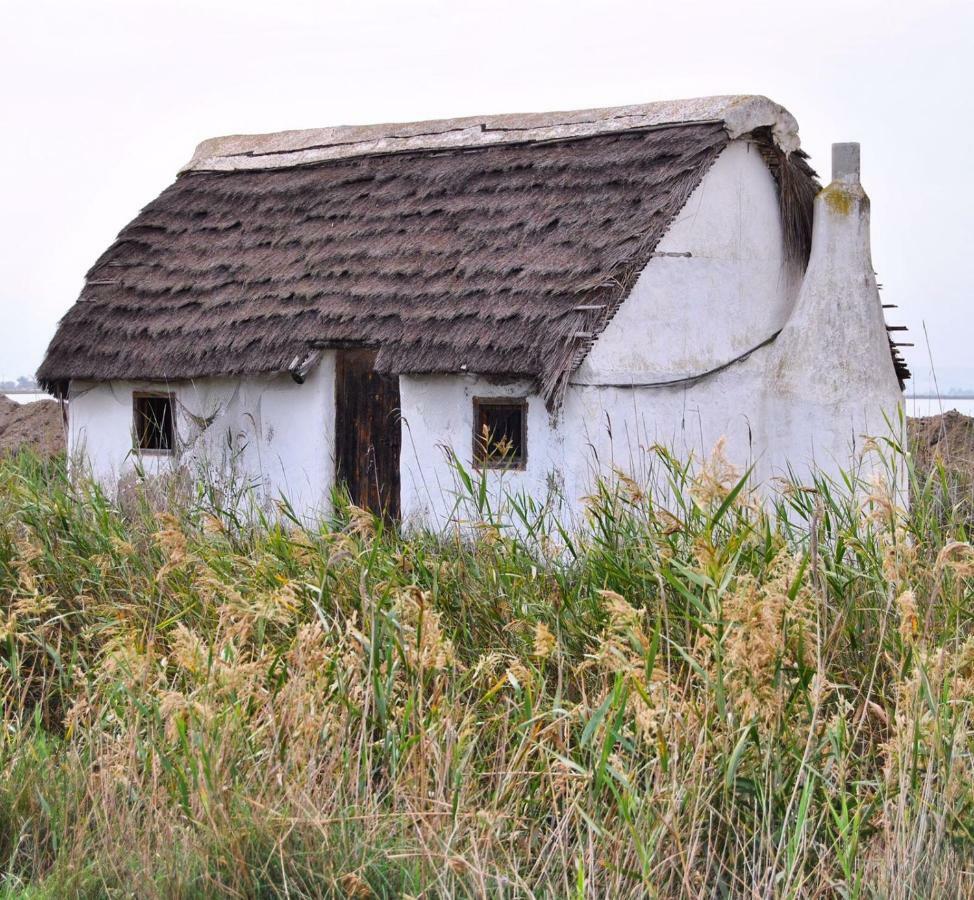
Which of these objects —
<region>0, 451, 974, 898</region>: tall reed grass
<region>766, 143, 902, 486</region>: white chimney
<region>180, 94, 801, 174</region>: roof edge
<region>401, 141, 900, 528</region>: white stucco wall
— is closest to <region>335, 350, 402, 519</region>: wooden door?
<region>401, 141, 900, 528</region>: white stucco wall

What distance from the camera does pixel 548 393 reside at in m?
9.28

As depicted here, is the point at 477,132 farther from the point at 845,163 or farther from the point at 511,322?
the point at 845,163

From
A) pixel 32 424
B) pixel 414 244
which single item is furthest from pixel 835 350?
pixel 32 424

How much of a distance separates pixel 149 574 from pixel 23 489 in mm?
1445

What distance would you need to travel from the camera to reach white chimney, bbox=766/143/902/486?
10383 millimetres

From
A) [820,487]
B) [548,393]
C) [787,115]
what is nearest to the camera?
[820,487]

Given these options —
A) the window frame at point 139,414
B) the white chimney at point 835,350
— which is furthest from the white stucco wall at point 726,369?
the window frame at point 139,414

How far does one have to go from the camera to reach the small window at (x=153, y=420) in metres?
12.4

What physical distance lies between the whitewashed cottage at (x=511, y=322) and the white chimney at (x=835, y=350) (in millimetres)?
18

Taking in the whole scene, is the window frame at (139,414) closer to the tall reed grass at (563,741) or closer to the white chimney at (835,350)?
the white chimney at (835,350)

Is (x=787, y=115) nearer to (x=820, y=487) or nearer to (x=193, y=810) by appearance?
(x=820, y=487)

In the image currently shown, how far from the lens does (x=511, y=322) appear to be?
9.84m

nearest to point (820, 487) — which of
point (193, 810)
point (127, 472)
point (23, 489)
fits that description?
point (193, 810)

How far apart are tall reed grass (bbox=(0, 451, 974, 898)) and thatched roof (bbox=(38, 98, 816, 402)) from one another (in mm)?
4714
